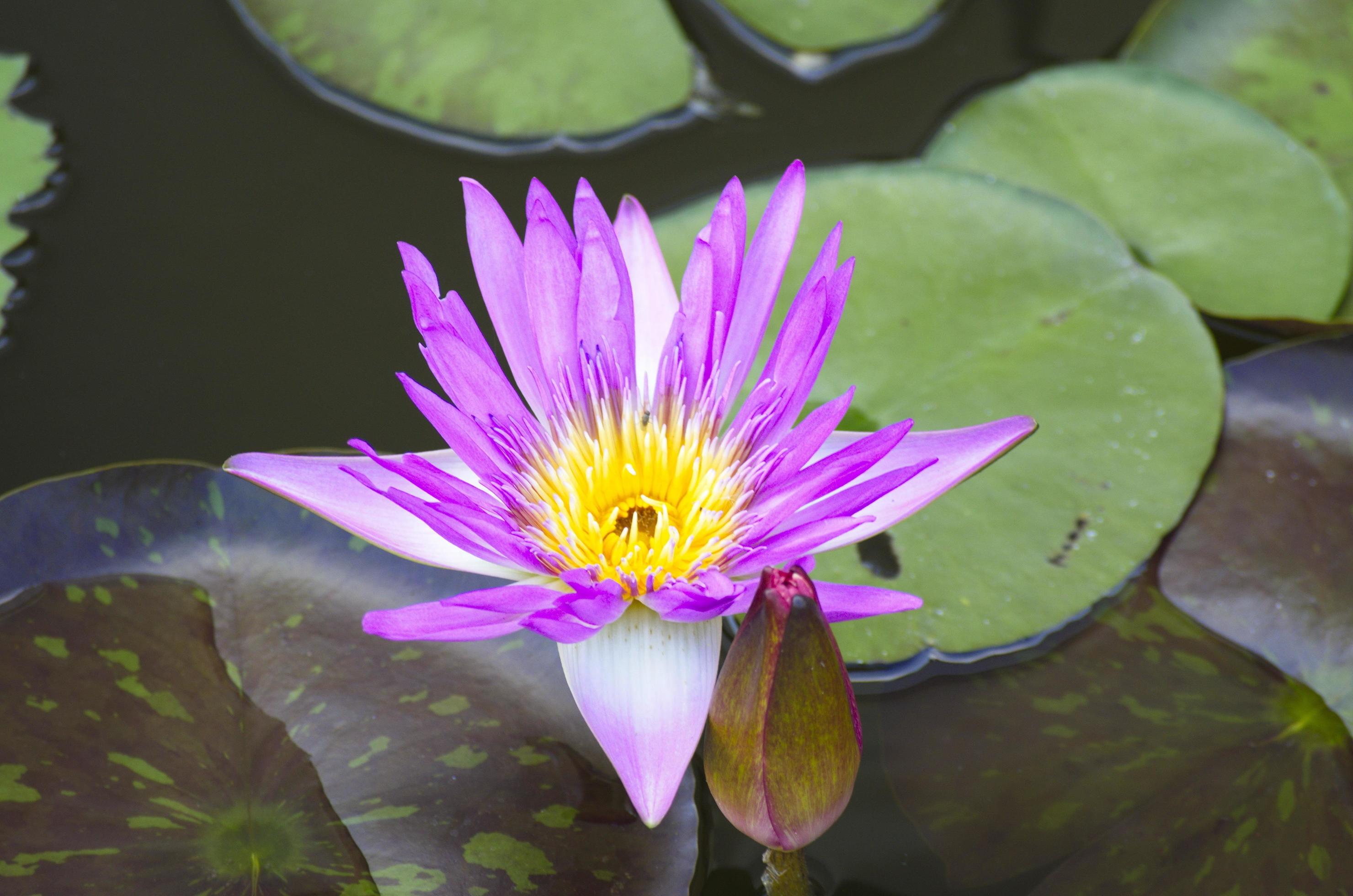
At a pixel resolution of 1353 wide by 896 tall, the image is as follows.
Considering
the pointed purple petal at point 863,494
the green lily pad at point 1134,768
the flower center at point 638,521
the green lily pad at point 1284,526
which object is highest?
the pointed purple petal at point 863,494

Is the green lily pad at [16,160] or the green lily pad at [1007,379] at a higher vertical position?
the green lily pad at [16,160]

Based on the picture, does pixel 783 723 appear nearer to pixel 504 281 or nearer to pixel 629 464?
pixel 629 464

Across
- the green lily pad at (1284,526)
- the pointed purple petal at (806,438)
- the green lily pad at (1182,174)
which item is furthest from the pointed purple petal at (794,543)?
the green lily pad at (1182,174)

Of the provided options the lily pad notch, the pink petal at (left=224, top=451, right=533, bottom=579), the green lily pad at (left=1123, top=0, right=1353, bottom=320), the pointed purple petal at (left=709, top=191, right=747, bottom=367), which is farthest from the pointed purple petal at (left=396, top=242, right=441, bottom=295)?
the green lily pad at (left=1123, top=0, right=1353, bottom=320)

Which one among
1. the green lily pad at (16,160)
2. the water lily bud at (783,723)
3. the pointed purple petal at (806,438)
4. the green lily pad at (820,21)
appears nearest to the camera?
the water lily bud at (783,723)

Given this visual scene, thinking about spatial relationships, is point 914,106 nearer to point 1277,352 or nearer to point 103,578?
point 1277,352

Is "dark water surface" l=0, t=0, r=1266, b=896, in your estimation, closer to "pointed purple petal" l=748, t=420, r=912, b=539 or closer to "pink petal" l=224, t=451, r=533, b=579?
"pink petal" l=224, t=451, r=533, b=579

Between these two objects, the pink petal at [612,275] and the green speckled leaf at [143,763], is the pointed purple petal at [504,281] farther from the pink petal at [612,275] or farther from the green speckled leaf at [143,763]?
the green speckled leaf at [143,763]
